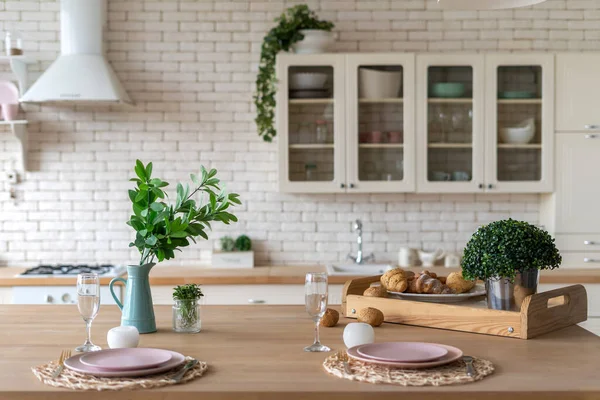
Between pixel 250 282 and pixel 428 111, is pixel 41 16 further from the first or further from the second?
pixel 428 111

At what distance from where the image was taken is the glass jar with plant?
8.09ft

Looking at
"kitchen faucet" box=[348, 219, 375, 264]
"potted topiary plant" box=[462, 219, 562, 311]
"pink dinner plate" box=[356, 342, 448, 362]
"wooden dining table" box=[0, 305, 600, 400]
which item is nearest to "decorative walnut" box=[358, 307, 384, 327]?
"wooden dining table" box=[0, 305, 600, 400]

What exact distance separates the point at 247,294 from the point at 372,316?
2.13m

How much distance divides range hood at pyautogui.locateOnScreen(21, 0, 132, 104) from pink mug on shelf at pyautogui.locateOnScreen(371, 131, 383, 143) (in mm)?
1582

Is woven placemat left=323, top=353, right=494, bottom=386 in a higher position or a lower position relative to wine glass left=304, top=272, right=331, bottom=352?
lower

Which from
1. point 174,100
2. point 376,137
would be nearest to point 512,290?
point 376,137

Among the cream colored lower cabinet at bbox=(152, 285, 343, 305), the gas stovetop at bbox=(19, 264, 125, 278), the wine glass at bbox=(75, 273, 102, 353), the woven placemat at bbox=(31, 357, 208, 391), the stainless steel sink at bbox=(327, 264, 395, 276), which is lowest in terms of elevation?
the cream colored lower cabinet at bbox=(152, 285, 343, 305)

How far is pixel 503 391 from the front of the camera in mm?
1783

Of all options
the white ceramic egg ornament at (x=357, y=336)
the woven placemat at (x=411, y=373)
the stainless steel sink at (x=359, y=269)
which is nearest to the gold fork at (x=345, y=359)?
the woven placemat at (x=411, y=373)

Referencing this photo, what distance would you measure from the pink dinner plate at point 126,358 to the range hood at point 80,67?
9.60ft

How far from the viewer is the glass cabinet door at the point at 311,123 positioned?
482 cm

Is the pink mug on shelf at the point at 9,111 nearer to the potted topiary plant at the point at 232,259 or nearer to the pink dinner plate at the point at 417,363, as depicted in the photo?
the potted topiary plant at the point at 232,259

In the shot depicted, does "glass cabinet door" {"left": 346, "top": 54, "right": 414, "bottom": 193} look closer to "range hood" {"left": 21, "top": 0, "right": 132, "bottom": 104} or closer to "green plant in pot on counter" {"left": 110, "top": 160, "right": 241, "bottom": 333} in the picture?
"range hood" {"left": 21, "top": 0, "right": 132, "bottom": 104}

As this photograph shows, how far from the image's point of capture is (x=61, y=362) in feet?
6.67
